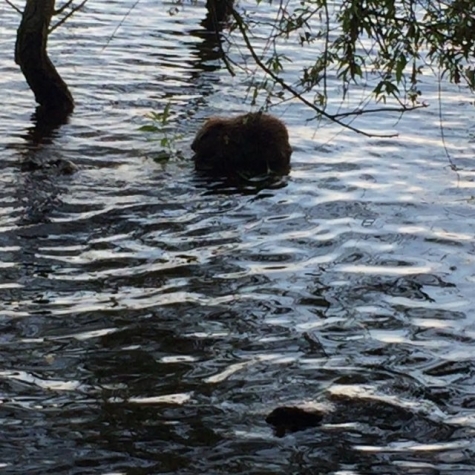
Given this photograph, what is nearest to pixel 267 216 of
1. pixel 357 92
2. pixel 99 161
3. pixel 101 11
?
pixel 99 161

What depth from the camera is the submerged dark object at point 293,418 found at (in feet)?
19.5

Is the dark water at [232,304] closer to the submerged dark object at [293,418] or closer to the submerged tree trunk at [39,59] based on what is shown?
the submerged dark object at [293,418]

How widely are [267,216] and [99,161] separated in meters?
2.30

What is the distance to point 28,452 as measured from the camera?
18.3 feet

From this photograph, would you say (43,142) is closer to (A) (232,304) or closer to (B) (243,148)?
(B) (243,148)

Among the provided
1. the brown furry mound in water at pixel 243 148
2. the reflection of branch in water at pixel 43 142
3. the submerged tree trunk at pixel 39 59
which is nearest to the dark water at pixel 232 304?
the reflection of branch in water at pixel 43 142

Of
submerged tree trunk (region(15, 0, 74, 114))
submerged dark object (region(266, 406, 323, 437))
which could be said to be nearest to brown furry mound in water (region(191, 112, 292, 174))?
submerged tree trunk (region(15, 0, 74, 114))

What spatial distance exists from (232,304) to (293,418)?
1.84 meters

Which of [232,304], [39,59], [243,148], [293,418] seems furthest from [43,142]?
[293,418]

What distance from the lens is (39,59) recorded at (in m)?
12.8

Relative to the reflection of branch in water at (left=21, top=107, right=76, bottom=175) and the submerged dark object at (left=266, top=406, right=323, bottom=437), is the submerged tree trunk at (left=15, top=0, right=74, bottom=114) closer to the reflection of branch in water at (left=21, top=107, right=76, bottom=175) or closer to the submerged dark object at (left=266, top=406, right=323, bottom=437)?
the reflection of branch in water at (left=21, top=107, right=76, bottom=175)

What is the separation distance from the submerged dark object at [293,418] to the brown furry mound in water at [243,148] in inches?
214

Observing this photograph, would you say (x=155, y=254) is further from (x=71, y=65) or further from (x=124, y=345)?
(x=71, y=65)

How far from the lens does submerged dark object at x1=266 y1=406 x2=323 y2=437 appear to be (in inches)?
234
